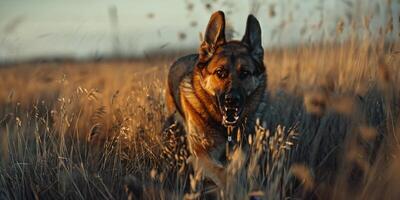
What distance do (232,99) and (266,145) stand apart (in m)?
0.50

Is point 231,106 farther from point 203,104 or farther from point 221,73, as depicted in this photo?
point 203,104

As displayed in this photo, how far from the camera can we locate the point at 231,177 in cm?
270

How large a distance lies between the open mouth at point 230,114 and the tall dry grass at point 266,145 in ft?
0.70

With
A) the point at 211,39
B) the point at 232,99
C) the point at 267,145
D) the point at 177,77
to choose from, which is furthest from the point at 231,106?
the point at 177,77

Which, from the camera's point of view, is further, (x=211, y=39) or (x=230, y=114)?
(x=211, y=39)

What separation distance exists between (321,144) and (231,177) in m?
1.66

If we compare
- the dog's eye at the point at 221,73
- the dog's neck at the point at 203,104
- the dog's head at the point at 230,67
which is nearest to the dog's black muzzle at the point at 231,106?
the dog's head at the point at 230,67

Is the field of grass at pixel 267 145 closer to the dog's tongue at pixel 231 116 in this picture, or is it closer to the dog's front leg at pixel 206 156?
the dog's front leg at pixel 206 156

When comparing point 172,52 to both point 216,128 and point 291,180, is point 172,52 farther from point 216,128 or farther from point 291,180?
point 291,180

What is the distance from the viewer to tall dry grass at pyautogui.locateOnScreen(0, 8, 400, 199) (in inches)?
119

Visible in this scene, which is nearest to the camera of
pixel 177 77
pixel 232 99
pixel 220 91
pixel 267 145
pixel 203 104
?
pixel 267 145

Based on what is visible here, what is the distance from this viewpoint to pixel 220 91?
4.04m

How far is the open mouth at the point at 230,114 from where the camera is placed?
3.88 meters

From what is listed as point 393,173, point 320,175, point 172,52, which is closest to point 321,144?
point 320,175
